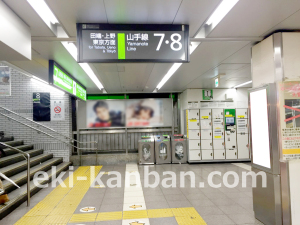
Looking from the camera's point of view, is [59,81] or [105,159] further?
[105,159]

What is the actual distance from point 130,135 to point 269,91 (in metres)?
7.79

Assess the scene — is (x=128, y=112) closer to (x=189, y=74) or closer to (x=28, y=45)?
(x=189, y=74)

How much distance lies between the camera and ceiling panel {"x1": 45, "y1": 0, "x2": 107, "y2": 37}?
8.39 ft

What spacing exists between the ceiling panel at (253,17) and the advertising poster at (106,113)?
7357 mm

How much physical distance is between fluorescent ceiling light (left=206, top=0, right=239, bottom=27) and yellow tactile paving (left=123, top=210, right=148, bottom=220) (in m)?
3.07

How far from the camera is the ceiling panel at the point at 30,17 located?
251 centimetres

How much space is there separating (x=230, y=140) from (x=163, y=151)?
8.33 feet

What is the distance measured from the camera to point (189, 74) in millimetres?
6410

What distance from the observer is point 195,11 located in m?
2.80

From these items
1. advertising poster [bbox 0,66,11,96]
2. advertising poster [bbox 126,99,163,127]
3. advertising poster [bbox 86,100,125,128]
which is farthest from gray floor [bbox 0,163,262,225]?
advertising poster [bbox 86,100,125,128]

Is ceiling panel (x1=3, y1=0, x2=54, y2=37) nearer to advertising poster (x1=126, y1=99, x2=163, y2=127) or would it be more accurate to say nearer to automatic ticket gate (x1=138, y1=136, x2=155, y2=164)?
automatic ticket gate (x1=138, y1=136, x2=155, y2=164)

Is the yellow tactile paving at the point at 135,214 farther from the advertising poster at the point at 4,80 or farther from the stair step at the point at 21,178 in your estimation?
the advertising poster at the point at 4,80

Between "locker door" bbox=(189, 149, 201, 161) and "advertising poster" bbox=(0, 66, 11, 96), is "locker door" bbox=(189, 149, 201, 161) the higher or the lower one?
the lower one

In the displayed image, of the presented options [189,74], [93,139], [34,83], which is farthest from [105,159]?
[189,74]
